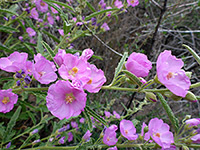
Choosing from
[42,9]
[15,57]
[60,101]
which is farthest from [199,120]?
[42,9]

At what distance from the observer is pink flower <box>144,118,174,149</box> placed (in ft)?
3.77

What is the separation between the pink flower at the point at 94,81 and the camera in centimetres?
94

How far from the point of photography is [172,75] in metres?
0.93

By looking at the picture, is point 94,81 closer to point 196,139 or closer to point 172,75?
point 172,75

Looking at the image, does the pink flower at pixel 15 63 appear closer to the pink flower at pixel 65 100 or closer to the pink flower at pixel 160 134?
the pink flower at pixel 65 100

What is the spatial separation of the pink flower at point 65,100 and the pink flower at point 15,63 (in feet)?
1.20

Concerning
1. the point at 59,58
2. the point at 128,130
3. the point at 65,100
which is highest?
the point at 59,58

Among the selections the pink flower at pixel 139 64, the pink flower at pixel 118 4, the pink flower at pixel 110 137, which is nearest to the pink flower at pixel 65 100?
the pink flower at pixel 139 64

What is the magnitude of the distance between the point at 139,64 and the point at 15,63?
767 mm

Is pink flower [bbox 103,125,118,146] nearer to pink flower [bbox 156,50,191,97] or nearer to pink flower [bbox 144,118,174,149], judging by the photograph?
pink flower [bbox 144,118,174,149]

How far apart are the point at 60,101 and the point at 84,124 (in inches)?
54.4

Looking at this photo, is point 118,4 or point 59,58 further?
point 118,4

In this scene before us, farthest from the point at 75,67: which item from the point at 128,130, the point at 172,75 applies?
the point at 128,130

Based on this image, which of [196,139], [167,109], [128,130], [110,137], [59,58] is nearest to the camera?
[59,58]
